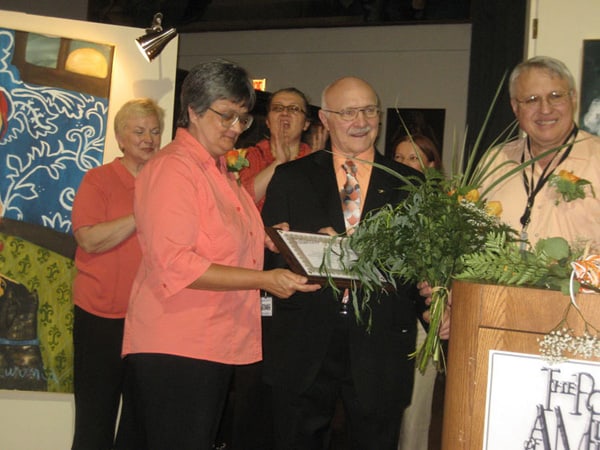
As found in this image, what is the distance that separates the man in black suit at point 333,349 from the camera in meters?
2.30

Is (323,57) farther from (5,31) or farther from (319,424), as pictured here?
(319,424)

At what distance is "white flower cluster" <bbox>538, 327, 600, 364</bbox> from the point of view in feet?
4.12

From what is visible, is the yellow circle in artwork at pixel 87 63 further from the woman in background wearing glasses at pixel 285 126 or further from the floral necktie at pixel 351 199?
the floral necktie at pixel 351 199

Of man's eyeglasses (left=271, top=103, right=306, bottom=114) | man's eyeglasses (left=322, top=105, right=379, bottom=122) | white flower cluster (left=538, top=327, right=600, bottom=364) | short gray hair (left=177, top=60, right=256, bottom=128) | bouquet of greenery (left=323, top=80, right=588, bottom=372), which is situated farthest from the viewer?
man's eyeglasses (left=271, top=103, right=306, bottom=114)

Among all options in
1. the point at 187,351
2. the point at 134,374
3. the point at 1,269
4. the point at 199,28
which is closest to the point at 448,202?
the point at 187,351

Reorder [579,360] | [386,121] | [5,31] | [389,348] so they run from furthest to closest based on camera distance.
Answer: [386,121] < [5,31] < [389,348] < [579,360]

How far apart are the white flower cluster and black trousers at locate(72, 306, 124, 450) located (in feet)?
7.14

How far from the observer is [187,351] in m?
1.99

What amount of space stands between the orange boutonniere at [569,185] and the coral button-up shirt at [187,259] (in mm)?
1054

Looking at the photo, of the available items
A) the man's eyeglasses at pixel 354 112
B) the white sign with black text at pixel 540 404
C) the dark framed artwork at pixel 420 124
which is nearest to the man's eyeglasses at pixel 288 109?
the man's eyeglasses at pixel 354 112

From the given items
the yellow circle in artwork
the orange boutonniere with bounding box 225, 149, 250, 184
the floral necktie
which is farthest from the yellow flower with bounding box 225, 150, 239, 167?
the yellow circle in artwork

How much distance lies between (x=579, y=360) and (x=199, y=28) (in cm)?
756

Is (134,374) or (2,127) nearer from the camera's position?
(134,374)

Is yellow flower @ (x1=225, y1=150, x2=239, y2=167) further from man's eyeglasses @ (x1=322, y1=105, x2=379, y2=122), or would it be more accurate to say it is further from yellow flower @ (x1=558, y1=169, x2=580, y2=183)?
yellow flower @ (x1=558, y1=169, x2=580, y2=183)
